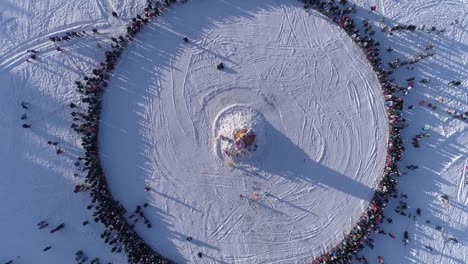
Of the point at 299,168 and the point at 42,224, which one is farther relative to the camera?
the point at 299,168

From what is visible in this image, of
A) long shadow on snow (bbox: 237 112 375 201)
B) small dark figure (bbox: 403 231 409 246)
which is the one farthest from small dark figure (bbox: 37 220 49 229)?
small dark figure (bbox: 403 231 409 246)

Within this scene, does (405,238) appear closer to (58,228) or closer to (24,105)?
(58,228)

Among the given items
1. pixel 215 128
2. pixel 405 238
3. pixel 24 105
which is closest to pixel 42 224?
pixel 24 105

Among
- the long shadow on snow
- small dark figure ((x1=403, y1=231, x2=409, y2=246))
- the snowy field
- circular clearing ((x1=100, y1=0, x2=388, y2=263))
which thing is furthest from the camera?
small dark figure ((x1=403, y1=231, x2=409, y2=246))

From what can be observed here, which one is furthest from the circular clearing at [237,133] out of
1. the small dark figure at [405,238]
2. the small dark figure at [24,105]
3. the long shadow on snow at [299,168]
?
the small dark figure at [24,105]

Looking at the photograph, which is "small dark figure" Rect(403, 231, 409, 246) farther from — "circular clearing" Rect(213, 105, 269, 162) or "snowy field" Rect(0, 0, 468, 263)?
"circular clearing" Rect(213, 105, 269, 162)

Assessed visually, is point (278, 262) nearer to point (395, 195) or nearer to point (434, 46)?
point (395, 195)
